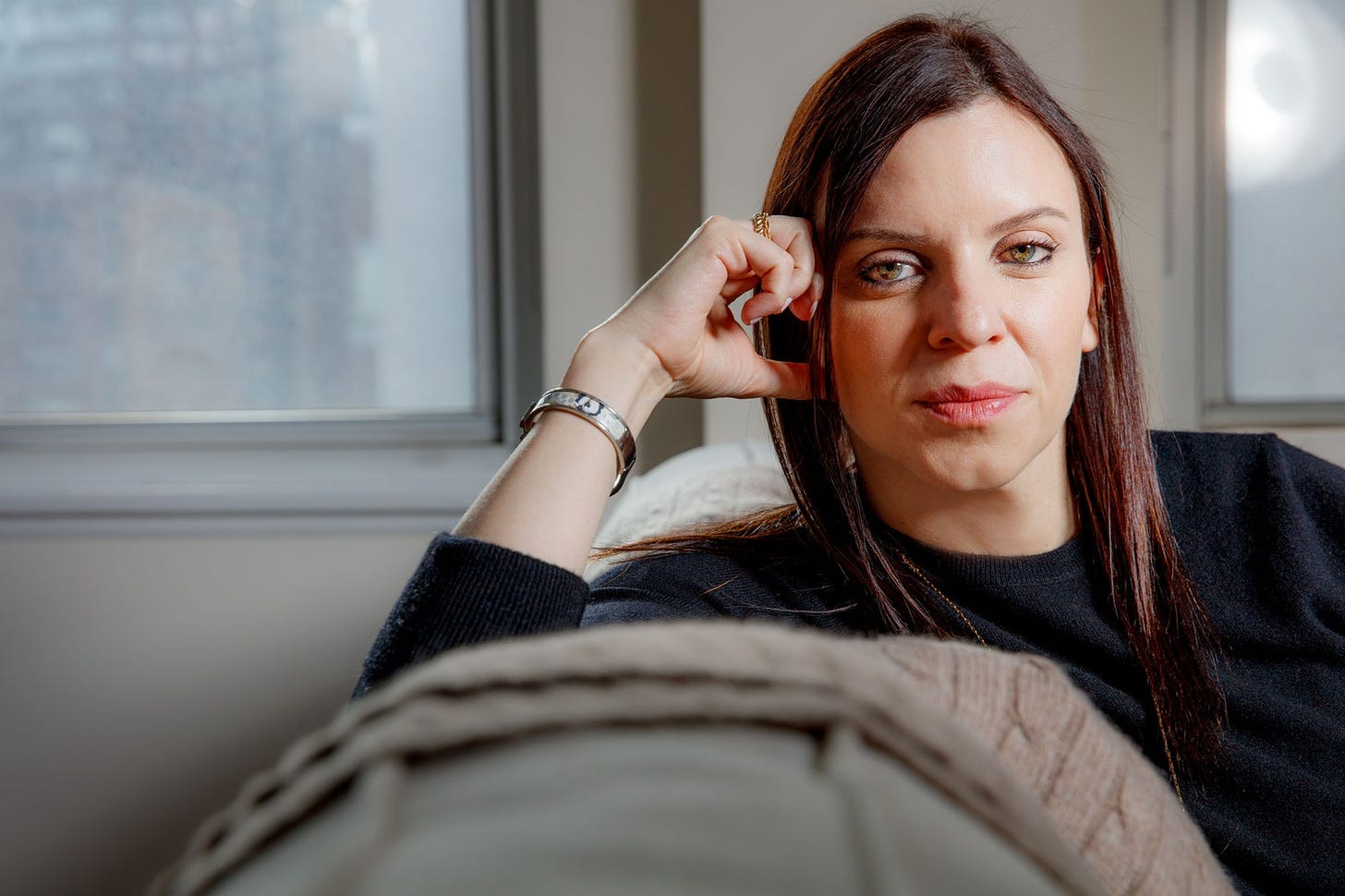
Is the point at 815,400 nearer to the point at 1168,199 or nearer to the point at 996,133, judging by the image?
the point at 996,133

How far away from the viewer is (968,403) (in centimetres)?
103

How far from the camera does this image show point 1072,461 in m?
1.23

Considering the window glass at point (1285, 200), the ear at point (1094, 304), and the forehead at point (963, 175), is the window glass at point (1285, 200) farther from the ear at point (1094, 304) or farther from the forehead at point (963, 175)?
the forehead at point (963, 175)

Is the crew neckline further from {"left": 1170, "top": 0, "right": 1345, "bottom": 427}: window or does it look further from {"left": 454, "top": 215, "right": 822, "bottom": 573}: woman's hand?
{"left": 1170, "top": 0, "right": 1345, "bottom": 427}: window

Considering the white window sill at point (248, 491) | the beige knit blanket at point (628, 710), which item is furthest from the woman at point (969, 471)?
the white window sill at point (248, 491)

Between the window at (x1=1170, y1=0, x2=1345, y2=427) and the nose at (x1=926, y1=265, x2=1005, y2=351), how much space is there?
1.60 m

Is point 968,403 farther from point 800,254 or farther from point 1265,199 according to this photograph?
point 1265,199

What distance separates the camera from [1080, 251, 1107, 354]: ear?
119cm

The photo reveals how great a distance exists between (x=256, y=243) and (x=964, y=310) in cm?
202

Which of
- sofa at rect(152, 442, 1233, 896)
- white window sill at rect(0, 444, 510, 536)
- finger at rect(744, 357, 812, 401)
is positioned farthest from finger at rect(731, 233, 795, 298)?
white window sill at rect(0, 444, 510, 536)

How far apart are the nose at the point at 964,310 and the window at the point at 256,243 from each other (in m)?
1.52

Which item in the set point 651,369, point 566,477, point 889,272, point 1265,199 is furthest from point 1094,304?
point 1265,199

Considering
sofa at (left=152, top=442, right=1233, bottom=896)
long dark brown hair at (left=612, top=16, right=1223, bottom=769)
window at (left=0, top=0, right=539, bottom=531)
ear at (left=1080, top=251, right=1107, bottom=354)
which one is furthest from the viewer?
window at (left=0, top=0, right=539, bottom=531)

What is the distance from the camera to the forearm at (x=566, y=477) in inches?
37.7
